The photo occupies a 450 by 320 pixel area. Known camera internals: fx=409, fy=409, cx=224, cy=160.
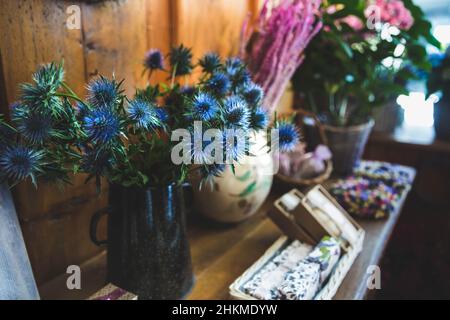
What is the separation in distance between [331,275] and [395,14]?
922 millimetres

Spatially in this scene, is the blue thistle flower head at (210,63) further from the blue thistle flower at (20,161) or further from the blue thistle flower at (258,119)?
the blue thistle flower at (20,161)

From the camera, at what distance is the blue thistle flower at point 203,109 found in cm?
60

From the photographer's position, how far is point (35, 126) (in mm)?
564

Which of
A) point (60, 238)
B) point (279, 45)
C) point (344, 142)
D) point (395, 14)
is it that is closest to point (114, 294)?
point (60, 238)

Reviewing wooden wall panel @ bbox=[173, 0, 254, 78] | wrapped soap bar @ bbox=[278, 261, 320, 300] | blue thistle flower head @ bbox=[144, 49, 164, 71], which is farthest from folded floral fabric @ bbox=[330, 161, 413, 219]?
blue thistle flower head @ bbox=[144, 49, 164, 71]

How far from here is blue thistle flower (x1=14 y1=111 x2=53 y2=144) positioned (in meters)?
0.56

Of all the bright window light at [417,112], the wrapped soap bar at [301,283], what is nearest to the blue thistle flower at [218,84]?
the wrapped soap bar at [301,283]

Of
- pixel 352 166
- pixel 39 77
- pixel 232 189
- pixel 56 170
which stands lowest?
pixel 352 166

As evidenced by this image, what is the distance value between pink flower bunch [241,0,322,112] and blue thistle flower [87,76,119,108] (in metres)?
0.54

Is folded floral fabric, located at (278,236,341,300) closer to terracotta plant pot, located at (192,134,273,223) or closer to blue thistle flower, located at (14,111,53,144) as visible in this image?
terracotta plant pot, located at (192,134,273,223)

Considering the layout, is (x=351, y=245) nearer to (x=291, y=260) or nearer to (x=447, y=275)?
(x=291, y=260)
